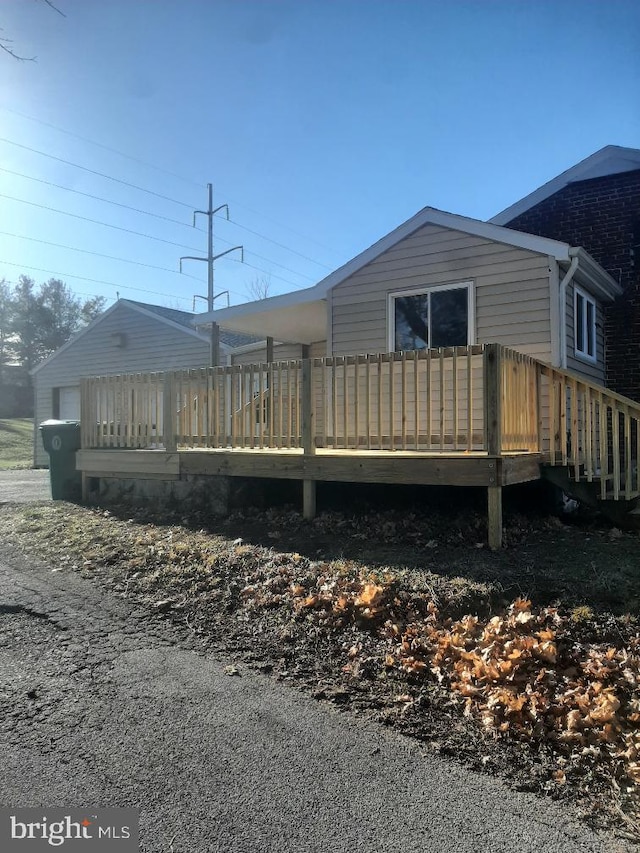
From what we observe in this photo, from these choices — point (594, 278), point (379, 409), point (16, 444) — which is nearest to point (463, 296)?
point (594, 278)

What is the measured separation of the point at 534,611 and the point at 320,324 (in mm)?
8708

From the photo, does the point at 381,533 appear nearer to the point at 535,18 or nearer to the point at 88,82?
the point at 88,82

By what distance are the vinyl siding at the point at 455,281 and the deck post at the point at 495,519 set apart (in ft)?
10.9

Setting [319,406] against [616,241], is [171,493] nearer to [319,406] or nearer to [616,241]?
[319,406]

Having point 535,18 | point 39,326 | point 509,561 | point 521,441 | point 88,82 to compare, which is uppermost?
point 39,326

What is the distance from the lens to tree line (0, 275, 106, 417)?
158 ft

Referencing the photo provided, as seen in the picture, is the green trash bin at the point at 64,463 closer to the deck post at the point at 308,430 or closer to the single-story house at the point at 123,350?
the deck post at the point at 308,430

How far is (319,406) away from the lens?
966cm

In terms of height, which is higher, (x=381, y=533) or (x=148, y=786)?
(x=381, y=533)

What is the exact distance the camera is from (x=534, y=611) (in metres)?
3.87

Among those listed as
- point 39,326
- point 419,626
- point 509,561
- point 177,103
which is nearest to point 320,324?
point 177,103

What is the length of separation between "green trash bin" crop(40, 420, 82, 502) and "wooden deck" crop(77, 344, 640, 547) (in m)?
0.35

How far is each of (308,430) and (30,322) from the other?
48.8m

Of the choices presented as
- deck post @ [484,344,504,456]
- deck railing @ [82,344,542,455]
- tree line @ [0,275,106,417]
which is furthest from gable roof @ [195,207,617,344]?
tree line @ [0,275,106,417]
